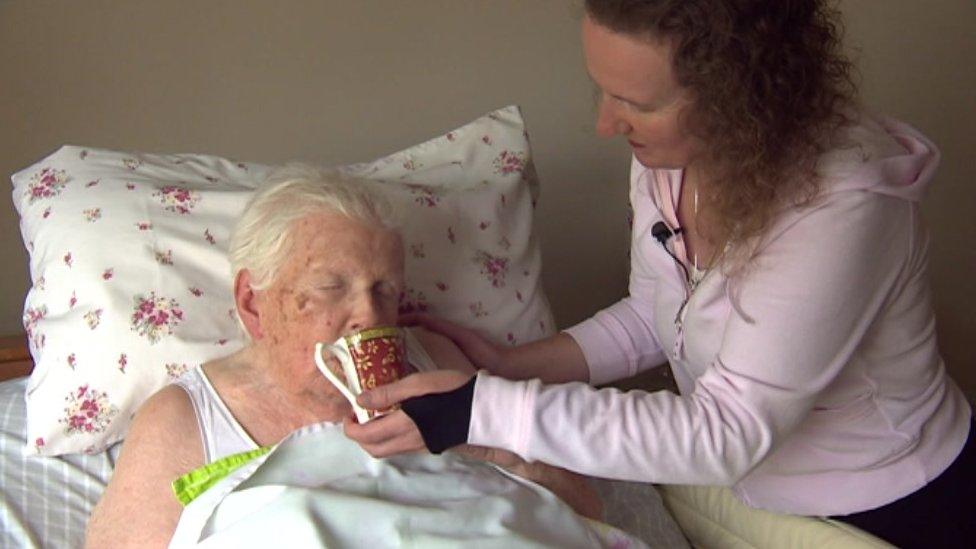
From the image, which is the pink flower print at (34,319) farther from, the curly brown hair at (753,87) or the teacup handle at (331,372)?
the curly brown hair at (753,87)

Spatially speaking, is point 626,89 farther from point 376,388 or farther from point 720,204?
point 376,388

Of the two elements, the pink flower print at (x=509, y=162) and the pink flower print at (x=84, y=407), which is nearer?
the pink flower print at (x=84, y=407)

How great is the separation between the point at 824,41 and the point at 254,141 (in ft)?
4.21

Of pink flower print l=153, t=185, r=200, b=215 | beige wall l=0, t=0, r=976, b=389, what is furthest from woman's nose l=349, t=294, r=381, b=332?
beige wall l=0, t=0, r=976, b=389

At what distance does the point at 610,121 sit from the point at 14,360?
4.41ft

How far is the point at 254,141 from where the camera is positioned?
2115 mm

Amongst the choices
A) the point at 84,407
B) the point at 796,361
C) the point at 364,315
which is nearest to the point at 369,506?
the point at 364,315

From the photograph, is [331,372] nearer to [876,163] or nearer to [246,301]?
[246,301]

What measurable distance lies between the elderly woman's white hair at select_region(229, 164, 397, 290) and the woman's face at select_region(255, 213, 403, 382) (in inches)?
0.5

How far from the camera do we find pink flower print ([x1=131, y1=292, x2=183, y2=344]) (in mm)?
1607

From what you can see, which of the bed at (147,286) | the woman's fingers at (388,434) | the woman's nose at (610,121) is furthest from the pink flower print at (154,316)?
the woman's nose at (610,121)

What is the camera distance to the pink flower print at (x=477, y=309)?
5.91 ft

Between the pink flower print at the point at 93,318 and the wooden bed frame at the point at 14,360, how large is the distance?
1.39 ft

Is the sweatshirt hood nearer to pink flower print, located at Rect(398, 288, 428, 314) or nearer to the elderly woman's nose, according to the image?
the elderly woman's nose
